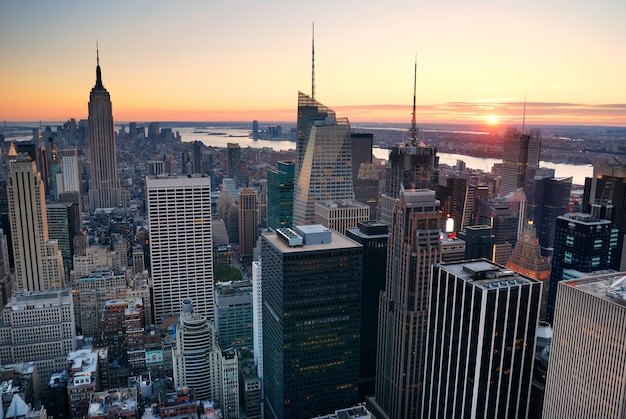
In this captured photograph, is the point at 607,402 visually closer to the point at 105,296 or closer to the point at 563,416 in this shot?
the point at 563,416

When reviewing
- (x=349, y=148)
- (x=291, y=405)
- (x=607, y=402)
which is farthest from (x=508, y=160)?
(x=607, y=402)

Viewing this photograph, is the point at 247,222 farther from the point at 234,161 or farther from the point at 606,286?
the point at 606,286

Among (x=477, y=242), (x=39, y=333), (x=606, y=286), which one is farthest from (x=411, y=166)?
(x=39, y=333)

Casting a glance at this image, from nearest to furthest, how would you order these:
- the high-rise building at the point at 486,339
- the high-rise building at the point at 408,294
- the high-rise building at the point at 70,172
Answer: the high-rise building at the point at 486,339, the high-rise building at the point at 408,294, the high-rise building at the point at 70,172

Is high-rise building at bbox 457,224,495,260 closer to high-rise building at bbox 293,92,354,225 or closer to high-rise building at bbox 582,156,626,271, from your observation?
high-rise building at bbox 582,156,626,271

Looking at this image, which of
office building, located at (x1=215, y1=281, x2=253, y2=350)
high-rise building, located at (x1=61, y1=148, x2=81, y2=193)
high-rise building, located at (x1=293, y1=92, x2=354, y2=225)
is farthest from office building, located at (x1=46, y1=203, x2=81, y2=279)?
high-rise building, located at (x1=293, y1=92, x2=354, y2=225)

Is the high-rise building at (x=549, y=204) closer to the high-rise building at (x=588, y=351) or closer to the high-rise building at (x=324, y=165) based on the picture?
the high-rise building at (x=324, y=165)

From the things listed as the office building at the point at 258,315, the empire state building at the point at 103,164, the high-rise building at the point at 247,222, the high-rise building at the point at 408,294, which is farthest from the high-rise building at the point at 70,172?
the high-rise building at the point at 408,294
